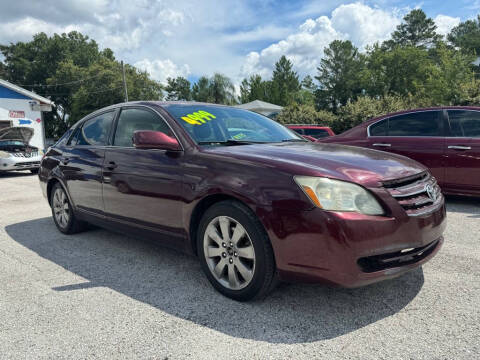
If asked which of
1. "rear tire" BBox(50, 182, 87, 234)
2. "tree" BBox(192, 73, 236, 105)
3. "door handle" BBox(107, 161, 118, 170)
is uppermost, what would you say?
"tree" BBox(192, 73, 236, 105)

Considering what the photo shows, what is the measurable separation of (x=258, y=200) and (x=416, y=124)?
4.57 metres

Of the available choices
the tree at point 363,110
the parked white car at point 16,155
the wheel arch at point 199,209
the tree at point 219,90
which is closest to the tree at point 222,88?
the tree at point 219,90

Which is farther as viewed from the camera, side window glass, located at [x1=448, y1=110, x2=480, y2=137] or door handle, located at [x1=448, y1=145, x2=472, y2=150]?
side window glass, located at [x1=448, y1=110, x2=480, y2=137]

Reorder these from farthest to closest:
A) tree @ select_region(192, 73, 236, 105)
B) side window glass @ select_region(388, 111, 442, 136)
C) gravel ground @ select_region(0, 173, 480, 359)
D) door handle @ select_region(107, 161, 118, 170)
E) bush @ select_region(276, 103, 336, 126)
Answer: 1. tree @ select_region(192, 73, 236, 105)
2. bush @ select_region(276, 103, 336, 126)
3. side window glass @ select_region(388, 111, 442, 136)
4. door handle @ select_region(107, 161, 118, 170)
5. gravel ground @ select_region(0, 173, 480, 359)

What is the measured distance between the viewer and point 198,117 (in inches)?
137

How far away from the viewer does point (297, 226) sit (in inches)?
92.0

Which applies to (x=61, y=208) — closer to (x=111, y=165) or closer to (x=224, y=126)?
(x=111, y=165)

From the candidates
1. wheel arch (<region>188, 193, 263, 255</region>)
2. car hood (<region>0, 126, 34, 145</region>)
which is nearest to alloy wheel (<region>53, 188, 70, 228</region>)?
wheel arch (<region>188, 193, 263, 255</region>)

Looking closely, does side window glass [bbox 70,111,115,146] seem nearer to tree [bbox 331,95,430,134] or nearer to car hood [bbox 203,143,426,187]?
car hood [bbox 203,143,426,187]

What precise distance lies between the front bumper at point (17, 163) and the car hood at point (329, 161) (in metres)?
12.0

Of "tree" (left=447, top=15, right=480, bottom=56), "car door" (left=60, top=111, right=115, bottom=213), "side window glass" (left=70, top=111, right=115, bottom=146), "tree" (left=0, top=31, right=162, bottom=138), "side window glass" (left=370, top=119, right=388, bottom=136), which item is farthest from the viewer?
"tree" (left=447, top=15, right=480, bottom=56)

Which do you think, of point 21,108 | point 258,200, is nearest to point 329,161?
point 258,200

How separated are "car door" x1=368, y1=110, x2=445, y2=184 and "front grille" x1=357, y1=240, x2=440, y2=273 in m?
3.60

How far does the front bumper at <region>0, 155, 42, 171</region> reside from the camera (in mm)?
12469
